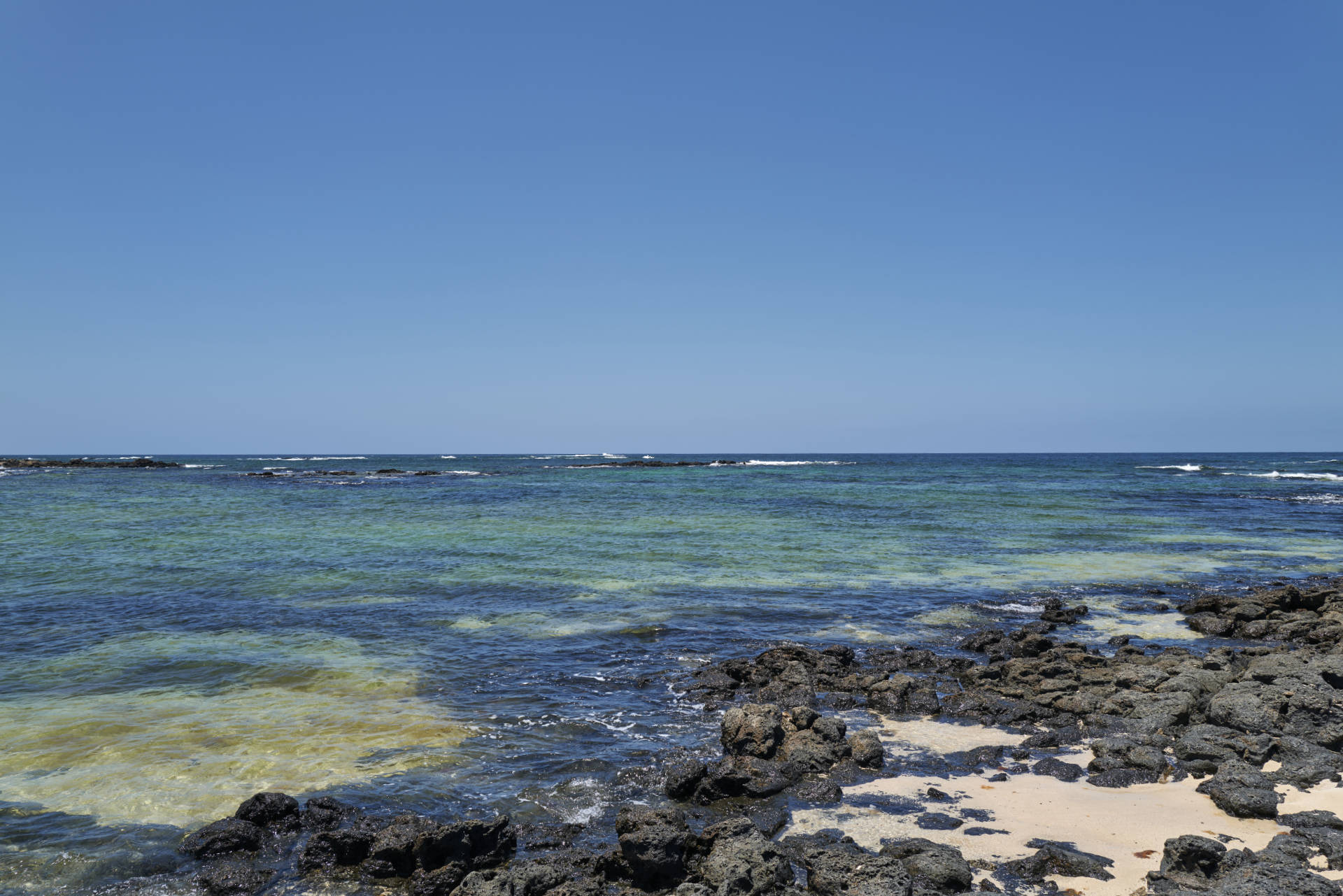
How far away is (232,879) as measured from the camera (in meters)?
6.12

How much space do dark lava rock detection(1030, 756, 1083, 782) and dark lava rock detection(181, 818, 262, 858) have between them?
7.64 meters

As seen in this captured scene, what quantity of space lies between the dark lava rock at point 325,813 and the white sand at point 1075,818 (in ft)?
13.3

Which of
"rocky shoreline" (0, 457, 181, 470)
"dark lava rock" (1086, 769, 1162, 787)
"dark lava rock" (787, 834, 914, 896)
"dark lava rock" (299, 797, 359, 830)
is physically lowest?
"dark lava rock" (1086, 769, 1162, 787)

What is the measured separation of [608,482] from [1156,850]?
64.9m

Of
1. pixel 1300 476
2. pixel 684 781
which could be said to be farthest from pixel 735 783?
pixel 1300 476

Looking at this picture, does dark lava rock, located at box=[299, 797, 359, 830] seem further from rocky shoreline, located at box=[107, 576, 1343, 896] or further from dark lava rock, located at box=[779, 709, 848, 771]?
dark lava rock, located at box=[779, 709, 848, 771]

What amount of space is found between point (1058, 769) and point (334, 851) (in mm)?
7141

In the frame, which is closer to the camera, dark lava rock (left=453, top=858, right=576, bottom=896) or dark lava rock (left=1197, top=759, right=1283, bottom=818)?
dark lava rock (left=453, top=858, right=576, bottom=896)

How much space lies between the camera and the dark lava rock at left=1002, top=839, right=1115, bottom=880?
6.03 meters

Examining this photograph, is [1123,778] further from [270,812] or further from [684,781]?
[270,812]

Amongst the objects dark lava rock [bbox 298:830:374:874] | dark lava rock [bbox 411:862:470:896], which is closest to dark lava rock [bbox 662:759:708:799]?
dark lava rock [bbox 411:862:470:896]

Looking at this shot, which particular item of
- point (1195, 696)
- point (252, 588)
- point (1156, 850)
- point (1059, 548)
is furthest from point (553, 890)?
point (1059, 548)

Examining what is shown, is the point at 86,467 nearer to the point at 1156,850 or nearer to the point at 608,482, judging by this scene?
the point at 608,482

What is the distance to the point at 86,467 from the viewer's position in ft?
310
